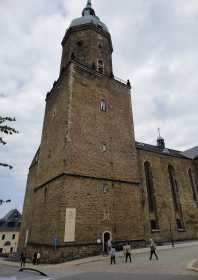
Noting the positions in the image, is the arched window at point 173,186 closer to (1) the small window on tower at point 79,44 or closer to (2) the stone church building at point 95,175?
(2) the stone church building at point 95,175

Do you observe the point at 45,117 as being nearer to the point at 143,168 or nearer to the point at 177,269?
the point at 143,168

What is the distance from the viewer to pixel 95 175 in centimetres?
1906

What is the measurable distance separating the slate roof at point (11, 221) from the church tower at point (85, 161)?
79.0 ft

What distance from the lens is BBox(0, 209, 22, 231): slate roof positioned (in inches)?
A: 1832

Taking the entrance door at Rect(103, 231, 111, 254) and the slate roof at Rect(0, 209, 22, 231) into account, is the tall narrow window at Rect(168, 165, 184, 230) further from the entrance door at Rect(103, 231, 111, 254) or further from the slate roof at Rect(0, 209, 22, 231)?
→ the slate roof at Rect(0, 209, 22, 231)

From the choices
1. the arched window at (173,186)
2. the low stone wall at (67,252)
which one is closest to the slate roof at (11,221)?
the low stone wall at (67,252)

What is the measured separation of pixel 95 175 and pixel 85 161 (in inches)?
60.2

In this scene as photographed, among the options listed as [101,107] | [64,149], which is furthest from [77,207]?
[101,107]

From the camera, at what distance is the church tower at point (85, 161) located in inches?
656

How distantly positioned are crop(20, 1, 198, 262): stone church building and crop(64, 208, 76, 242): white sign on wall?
0.23 ft

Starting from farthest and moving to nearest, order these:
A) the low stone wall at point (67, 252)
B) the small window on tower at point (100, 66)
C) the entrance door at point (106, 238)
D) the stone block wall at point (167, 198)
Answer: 1. the small window on tower at point (100, 66)
2. the stone block wall at point (167, 198)
3. the entrance door at point (106, 238)
4. the low stone wall at point (67, 252)

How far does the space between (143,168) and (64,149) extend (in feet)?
35.5

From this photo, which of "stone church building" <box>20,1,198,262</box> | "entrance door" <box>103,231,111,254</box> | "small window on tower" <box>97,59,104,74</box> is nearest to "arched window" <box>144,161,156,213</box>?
"stone church building" <box>20,1,198,262</box>

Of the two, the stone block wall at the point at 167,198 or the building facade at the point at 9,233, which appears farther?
the building facade at the point at 9,233
